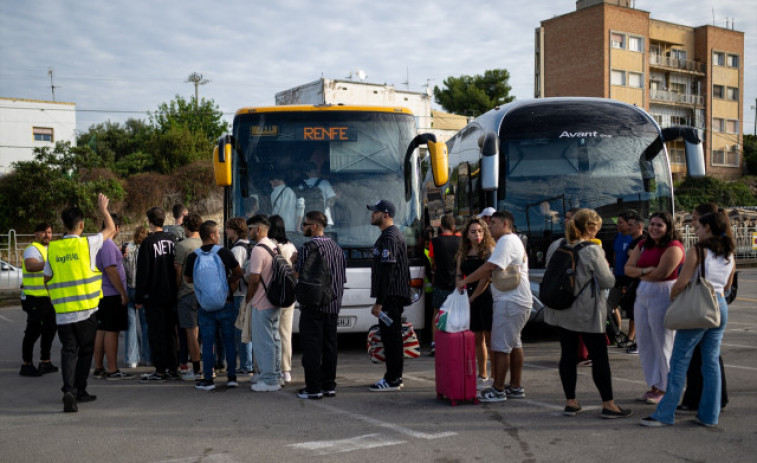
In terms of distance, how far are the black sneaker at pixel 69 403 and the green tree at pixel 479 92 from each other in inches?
2087

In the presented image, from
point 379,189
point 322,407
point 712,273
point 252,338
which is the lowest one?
point 322,407

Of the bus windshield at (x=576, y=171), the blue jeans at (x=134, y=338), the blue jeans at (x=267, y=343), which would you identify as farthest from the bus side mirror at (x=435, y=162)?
the blue jeans at (x=134, y=338)

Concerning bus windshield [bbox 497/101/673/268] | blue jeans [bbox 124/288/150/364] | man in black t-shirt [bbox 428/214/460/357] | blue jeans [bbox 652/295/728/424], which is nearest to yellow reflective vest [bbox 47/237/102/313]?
blue jeans [bbox 124/288/150/364]

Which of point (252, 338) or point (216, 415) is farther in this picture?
point (252, 338)

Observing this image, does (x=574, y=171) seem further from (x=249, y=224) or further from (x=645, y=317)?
(x=249, y=224)

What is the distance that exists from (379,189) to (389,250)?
102 inches

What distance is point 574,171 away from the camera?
1020cm

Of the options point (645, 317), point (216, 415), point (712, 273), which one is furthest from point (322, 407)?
Answer: point (712, 273)

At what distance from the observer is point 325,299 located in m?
7.13

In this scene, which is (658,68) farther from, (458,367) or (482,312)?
(458,367)

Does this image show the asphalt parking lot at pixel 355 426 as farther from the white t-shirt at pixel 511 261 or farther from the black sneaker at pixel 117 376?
the white t-shirt at pixel 511 261

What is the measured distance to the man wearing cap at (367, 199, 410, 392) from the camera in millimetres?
7250

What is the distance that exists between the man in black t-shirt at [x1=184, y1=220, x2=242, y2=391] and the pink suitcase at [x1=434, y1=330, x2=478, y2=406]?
240cm

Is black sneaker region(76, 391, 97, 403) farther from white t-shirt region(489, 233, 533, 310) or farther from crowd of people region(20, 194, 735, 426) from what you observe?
white t-shirt region(489, 233, 533, 310)
